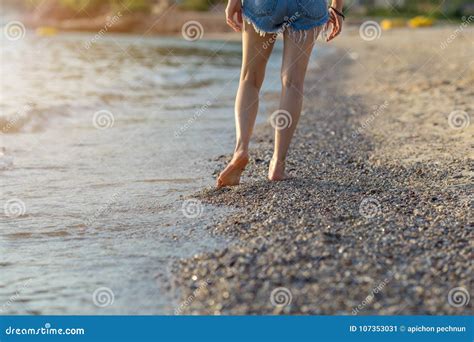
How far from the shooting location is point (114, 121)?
9445 mm

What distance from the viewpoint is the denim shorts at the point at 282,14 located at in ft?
14.9

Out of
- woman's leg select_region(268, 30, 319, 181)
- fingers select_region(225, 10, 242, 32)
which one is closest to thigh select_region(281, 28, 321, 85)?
woman's leg select_region(268, 30, 319, 181)

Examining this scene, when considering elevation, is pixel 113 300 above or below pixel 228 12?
below

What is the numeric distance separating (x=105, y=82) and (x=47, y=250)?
35.1 ft

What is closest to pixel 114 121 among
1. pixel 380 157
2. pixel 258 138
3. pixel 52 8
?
pixel 258 138

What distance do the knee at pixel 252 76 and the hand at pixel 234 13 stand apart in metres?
0.26

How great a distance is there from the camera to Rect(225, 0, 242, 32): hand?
4672 millimetres

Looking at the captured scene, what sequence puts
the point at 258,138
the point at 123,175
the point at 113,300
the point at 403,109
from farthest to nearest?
the point at 403,109, the point at 258,138, the point at 123,175, the point at 113,300

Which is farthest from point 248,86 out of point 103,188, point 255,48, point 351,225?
point 103,188

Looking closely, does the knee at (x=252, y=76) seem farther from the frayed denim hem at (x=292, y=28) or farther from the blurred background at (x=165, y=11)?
the blurred background at (x=165, y=11)

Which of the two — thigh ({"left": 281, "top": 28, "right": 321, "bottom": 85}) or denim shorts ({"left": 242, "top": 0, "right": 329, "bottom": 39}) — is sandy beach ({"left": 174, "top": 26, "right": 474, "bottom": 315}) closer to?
thigh ({"left": 281, "top": 28, "right": 321, "bottom": 85})

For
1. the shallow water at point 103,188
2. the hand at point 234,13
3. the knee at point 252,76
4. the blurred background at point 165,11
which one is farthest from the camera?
the blurred background at point 165,11

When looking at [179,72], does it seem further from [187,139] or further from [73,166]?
[73,166]

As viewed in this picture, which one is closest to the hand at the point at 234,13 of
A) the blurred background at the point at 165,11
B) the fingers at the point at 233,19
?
the fingers at the point at 233,19
